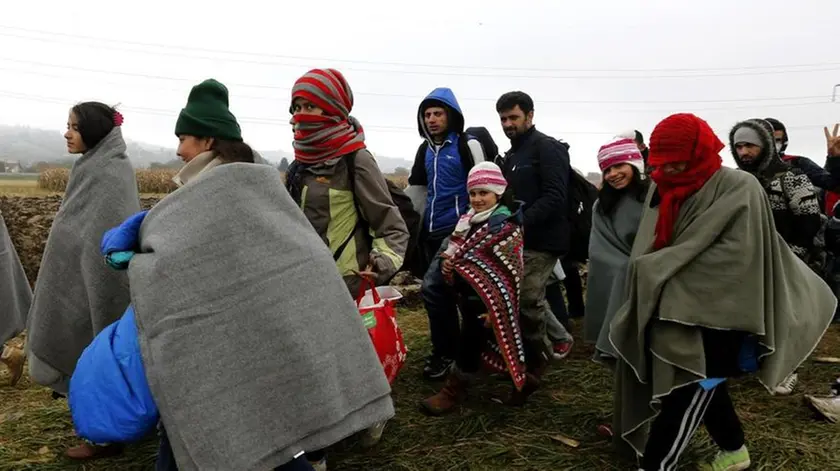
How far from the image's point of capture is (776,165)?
13.3ft

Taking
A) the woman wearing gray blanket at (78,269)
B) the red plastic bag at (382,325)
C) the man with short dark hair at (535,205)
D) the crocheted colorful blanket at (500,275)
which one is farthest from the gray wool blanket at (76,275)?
the man with short dark hair at (535,205)

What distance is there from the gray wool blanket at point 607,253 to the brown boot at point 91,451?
8.76ft

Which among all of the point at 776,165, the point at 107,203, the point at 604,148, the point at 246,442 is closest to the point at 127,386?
the point at 246,442

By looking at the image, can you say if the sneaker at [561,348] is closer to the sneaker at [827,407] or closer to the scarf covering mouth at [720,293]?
the sneaker at [827,407]

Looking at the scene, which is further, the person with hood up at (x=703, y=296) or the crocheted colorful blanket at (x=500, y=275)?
the crocheted colorful blanket at (x=500, y=275)

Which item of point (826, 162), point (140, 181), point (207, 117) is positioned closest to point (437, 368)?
point (207, 117)

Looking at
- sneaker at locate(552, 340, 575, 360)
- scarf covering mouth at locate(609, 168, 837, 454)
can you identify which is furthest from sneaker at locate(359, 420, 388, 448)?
sneaker at locate(552, 340, 575, 360)

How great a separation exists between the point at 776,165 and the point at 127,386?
4045 millimetres

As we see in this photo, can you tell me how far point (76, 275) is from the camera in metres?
3.26

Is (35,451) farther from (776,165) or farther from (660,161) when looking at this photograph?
(776,165)

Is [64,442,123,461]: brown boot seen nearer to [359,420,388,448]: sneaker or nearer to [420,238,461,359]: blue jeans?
[359,420,388,448]: sneaker

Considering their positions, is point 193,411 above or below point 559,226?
below

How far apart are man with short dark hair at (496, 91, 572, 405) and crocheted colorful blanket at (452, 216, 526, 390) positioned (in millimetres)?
324

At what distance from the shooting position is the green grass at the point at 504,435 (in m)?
3.13
